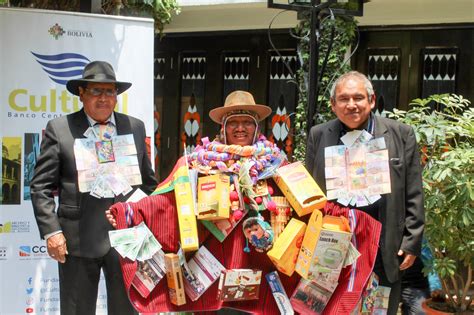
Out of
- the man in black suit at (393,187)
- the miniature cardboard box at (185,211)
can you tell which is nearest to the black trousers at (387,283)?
the man in black suit at (393,187)

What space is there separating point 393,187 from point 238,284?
2.93 ft

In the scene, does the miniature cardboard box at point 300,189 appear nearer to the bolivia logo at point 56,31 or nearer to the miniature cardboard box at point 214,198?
the miniature cardboard box at point 214,198

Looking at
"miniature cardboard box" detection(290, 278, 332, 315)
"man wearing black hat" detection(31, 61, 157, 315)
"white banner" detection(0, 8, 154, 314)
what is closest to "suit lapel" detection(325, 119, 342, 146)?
"miniature cardboard box" detection(290, 278, 332, 315)

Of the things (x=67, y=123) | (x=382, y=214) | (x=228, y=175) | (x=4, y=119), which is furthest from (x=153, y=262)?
(x=4, y=119)

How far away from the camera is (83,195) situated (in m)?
3.23

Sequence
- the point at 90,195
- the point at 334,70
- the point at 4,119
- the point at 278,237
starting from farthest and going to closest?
the point at 334,70
the point at 4,119
the point at 90,195
the point at 278,237

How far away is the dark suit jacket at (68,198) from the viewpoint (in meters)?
3.16

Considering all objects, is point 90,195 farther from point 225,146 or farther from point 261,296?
point 261,296

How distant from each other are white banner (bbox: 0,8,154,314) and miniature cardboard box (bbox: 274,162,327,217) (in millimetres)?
2008

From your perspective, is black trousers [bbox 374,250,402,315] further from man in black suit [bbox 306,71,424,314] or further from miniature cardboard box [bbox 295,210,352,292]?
miniature cardboard box [bbox 295,210,352,292]

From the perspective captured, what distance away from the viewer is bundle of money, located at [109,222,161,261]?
283 cm

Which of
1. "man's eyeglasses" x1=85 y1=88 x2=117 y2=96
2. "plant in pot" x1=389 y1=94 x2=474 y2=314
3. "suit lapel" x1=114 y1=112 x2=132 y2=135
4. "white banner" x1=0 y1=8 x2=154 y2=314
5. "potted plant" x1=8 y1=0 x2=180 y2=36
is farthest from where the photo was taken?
"potted plant" x1=8 y1=0 x2=180 y2=36

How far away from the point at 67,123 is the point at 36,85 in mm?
1015

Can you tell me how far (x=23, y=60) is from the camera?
409 centimetres
